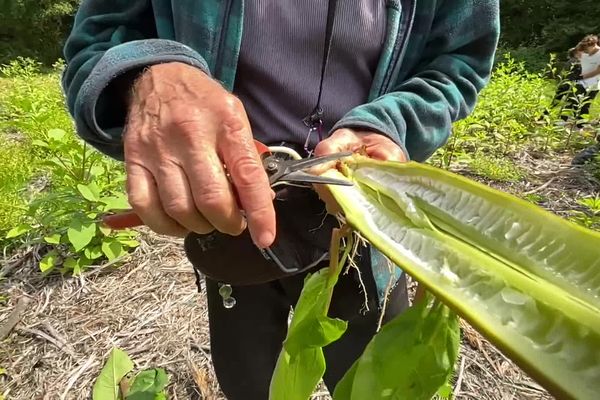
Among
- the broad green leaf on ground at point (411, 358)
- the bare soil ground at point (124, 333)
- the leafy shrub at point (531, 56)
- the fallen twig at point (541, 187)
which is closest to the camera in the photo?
the broad green leaf on ground at point (411, 358)

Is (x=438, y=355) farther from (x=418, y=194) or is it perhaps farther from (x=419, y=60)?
(x=419, y=60)

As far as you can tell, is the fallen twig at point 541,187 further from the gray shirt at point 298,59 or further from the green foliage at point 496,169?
the gray shirt at point 298,59

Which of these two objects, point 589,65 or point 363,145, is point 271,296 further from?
point 589,65

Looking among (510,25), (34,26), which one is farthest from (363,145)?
(34,26)

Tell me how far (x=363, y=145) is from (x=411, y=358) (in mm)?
330

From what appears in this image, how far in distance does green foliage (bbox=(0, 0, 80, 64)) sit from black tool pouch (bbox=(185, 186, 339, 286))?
644 inches

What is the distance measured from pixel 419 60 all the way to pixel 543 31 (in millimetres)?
14451

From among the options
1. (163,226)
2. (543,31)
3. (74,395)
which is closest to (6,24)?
(543,31)

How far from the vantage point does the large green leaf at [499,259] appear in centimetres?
38

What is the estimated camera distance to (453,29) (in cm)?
95

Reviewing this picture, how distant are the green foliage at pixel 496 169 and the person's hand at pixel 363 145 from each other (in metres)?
2.12

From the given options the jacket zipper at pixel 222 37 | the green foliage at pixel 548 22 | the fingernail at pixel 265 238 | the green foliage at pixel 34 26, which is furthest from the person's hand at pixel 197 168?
the green foliage at pixel 34 26

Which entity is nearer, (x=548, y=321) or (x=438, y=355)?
(x=548, y=321)

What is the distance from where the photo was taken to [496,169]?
2838mm
